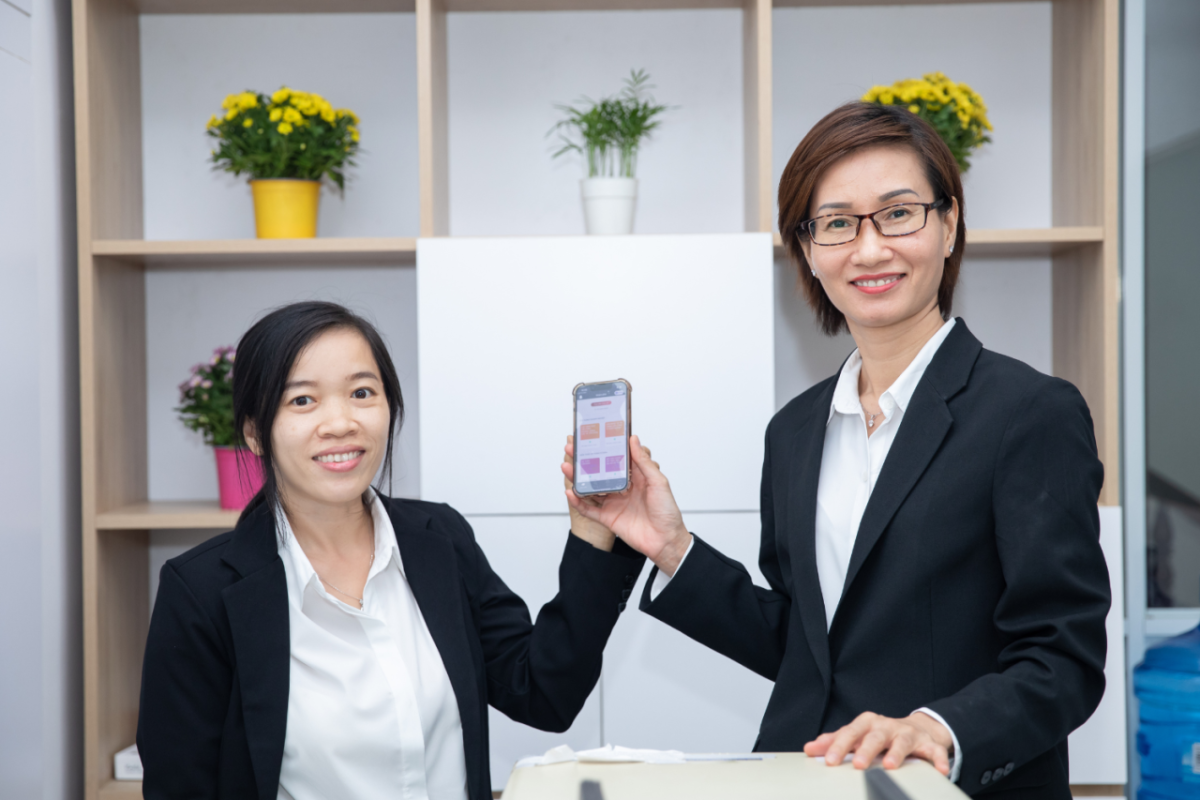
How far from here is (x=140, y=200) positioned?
2654mm

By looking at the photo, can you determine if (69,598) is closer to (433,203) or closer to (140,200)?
(140,200)

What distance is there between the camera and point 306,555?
1.44 m

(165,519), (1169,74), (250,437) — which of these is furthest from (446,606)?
(1169,74)

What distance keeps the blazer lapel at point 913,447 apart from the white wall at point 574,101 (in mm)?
1487

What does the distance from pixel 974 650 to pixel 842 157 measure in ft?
2.16

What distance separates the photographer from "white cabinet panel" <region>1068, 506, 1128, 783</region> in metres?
2.22

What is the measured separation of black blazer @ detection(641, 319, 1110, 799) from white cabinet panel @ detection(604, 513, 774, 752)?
903mm

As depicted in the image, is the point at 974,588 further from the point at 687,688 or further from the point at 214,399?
the point at 214,399

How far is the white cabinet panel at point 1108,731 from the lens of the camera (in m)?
2.22

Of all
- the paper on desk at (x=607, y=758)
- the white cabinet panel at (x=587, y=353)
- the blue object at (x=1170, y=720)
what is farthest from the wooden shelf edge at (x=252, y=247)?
the blue object at (x=1170, y=720)

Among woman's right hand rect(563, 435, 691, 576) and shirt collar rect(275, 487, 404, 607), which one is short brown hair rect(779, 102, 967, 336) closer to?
woman's right hand rect(563, 435, 691, 576)

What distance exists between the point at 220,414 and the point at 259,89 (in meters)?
0.92

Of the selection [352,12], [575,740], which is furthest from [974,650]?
[352,12]

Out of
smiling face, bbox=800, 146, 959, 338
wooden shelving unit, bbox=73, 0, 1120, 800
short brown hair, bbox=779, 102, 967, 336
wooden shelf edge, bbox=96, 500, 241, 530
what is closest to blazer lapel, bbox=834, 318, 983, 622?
smiling face, bbox=800, 146, 959, 338
